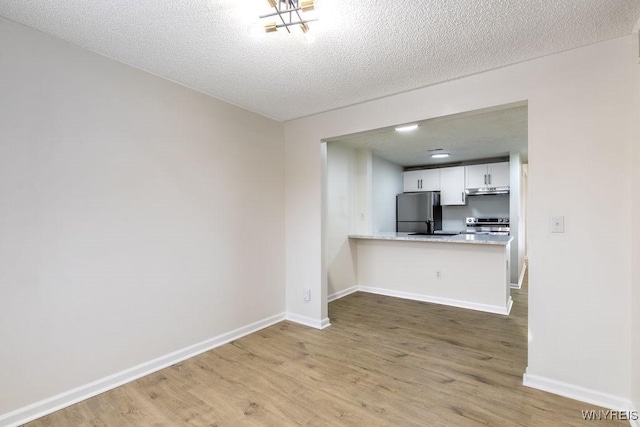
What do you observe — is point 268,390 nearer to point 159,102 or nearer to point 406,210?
point 159,102

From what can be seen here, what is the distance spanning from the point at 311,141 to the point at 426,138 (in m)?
1.87

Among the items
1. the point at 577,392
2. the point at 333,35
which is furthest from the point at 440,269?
the point at 333,35

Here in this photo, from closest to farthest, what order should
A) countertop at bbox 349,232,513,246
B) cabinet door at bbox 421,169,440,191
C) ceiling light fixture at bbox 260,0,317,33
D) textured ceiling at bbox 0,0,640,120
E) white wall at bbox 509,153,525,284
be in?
ceiling light fixture at bbox 260,0,317,33 < textured ceiling at bbox 0,0,640,120 < countertop at bbox 349,232,513,246 < white wall at bbox 509,153,525,284 < cabinet door at bbox 421,169,440,191

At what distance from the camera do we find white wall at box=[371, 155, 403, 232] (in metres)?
5.66

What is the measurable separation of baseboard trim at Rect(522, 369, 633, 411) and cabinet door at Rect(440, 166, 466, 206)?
4242 millimetres

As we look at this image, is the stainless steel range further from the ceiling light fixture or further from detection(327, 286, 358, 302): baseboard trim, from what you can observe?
the ceiling light fixture

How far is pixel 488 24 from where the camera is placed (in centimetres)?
186

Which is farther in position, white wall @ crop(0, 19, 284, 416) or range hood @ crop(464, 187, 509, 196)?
range hood @ crop(464, 187, 509, 196)

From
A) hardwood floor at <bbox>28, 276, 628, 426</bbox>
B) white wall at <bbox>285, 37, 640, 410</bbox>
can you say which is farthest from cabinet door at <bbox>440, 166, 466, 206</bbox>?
white wall at <bbox>285, 37, 640, 410</bbox>

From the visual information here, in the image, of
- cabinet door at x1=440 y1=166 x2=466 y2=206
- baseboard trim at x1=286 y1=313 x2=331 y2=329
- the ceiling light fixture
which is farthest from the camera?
cabinet door at x1=440 y1=166 x2=466 y2=206

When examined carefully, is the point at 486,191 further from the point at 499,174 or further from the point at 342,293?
the point at 342,293

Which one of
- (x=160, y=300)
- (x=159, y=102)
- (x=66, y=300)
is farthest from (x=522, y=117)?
(x=66, y=300)

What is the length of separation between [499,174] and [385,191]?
6.78ft

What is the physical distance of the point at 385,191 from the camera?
6.08 m
